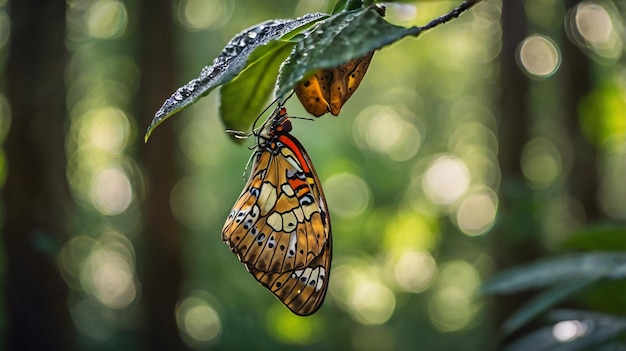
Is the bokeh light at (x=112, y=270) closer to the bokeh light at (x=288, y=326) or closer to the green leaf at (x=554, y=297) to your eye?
the bokeh light at (x=288, y=326)

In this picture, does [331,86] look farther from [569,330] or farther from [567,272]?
[569,330]

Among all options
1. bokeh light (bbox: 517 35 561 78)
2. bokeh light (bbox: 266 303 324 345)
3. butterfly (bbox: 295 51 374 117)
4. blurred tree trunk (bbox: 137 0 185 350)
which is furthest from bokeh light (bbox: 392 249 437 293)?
butterfly (bbox: 295 51 374 117)

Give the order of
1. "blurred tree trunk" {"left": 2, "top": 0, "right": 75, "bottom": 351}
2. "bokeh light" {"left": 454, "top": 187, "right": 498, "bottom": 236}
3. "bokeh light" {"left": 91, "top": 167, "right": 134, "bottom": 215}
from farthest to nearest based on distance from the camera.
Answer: "bokeh light" {"left": 454, "top": 187, "right": 498, "bottom": 236} < "bokeh light" {"left": 91, "top": 167, "right": 134, "bottom": 215} < "blurred tree trunk" {"left": 2, "top": 0, "right": 75, "bottom": 351}

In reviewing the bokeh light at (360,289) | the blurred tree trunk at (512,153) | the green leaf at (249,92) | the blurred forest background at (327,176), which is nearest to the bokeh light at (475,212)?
the blurred forest background at (327,176)

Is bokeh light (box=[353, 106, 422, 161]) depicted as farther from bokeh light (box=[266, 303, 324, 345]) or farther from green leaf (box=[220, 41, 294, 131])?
green leaf (box=[220, 41, 294, 131])

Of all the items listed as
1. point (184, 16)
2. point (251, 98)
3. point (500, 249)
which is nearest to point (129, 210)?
point (184, 16)

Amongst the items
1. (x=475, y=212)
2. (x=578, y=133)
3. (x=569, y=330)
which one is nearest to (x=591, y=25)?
(x=578, y=133)

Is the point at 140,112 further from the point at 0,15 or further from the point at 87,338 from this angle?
the point at 87,338
